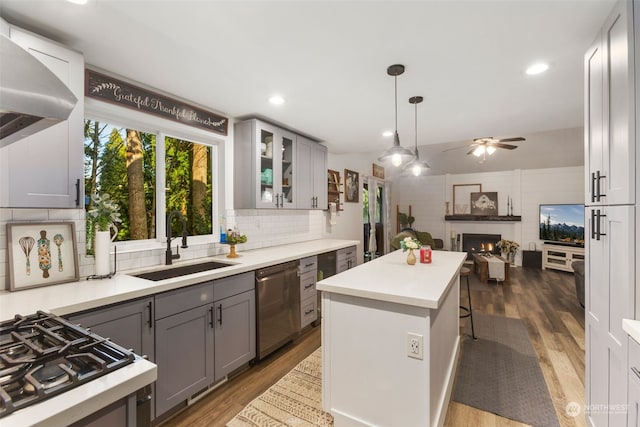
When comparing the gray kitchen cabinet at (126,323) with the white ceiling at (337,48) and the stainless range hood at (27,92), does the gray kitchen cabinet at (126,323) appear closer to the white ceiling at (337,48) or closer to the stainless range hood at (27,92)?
the stainless range hood at (27,92)

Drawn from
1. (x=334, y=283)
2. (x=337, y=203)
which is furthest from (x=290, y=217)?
(x=334, y=283)

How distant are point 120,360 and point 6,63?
863 millimetres

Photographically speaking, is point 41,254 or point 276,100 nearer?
point 41,254

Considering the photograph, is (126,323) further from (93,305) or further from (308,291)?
(308,291)

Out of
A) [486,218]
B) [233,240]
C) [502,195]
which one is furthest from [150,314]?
[502,195]

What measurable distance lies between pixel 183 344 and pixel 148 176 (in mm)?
1513

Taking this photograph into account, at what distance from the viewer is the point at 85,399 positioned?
0.70 metres

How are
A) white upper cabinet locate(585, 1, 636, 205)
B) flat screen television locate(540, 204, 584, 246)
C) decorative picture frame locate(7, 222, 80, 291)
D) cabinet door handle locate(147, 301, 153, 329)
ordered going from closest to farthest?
white upper cabinet locate(585, 1, 636, 205) → decorative picture frame locate(7, 222, 80, 291) → cabinet door handle locate(147, 301, 153, 329) → flat screen television locate(540, 204, 584, 246)

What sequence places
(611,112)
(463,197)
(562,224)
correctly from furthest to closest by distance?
1. (463,197)
2. (562,224)
3. (611,112)

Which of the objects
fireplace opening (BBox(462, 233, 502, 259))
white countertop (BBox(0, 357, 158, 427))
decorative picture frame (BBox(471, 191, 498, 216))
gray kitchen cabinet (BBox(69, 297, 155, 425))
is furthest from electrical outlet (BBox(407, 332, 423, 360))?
decorative picture frame (BBox(471, 191, 498, 216))

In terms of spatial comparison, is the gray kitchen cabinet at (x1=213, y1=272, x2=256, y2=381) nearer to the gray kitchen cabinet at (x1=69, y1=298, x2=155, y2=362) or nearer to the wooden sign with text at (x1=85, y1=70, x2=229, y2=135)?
the gray kitchen cabinet at (x1=69, y1=298, x2=155, y2=362)

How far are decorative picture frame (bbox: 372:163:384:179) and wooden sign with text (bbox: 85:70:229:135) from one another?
4.37 metres

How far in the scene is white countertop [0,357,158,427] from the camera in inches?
24.8

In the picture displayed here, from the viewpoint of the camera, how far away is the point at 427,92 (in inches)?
100
